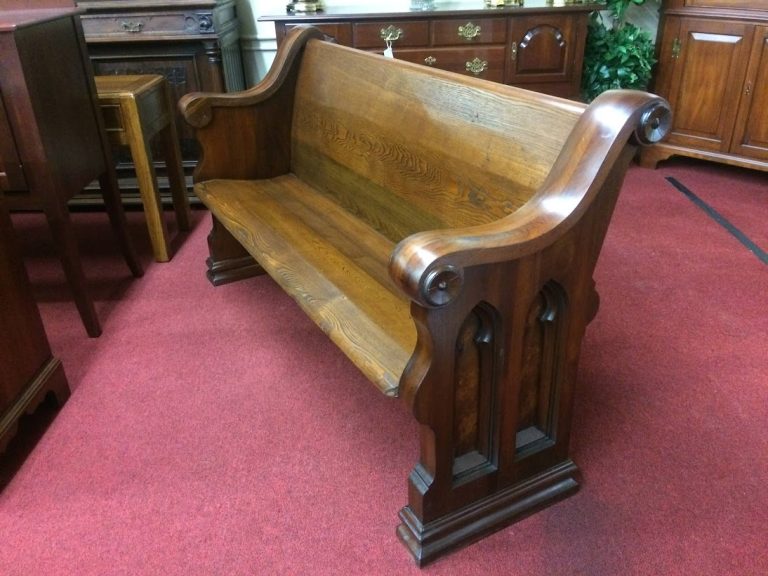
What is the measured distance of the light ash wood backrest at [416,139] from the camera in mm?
1295

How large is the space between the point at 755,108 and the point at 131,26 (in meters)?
2.94

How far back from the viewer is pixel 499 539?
4.53 ft

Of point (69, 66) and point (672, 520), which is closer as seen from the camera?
point (672, 520)

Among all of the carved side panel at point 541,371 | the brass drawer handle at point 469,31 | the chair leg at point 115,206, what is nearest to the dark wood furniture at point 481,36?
the brass drawer handle at point 469,31

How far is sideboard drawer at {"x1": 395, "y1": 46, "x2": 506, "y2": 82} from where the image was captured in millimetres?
3238

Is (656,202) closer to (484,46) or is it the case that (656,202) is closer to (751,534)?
(484,46)

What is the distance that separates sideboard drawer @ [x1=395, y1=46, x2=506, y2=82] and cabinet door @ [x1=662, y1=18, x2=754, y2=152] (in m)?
0.96

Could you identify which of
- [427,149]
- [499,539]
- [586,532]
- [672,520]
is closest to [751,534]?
[672,520]

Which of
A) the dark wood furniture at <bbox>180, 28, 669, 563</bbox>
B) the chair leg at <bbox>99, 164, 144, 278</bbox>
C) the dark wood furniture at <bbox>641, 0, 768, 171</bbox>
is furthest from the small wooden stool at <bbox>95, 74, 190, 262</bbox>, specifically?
the dark wood furniture at <bbox>641, 0, 768, 171</bbox>

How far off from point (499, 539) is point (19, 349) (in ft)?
4.10

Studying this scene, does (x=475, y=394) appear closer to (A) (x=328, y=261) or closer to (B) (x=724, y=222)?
(A) (x=328, y=261)

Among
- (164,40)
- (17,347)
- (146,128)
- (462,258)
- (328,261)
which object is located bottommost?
(17,347)

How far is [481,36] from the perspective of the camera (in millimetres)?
3232

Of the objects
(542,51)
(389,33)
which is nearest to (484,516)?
(389,33)
